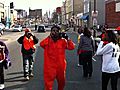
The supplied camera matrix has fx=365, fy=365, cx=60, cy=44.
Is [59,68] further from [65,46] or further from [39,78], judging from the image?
[39,78]

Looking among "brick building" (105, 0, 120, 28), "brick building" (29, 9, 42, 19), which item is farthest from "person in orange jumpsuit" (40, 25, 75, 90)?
"brick building" (29, 9, 42, 19)

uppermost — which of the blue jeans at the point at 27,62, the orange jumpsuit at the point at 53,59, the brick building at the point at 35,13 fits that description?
the brick building at the point at 35,13

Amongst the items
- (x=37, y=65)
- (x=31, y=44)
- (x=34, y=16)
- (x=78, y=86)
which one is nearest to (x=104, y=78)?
(x=78, y=86)

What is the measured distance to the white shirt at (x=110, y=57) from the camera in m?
7.30

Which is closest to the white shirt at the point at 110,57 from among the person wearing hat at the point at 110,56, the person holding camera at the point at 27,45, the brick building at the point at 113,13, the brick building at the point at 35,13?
the person wearing hat at the point at 110,56

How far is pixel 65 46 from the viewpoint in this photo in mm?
7520

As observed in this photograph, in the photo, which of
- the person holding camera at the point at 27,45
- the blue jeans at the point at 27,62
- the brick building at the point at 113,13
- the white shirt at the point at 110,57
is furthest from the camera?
the brick building at the point at 113,13

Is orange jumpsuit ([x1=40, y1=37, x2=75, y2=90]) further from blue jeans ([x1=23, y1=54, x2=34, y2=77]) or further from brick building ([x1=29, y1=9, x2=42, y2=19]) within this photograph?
brick building ([x1=29, y1=9, x2=42, y2=19])

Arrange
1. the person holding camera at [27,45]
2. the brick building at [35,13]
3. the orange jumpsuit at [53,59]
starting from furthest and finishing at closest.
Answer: the brick building at [35,13], the person holding camera at [27,45], the orange jumpsuit at [53,59]

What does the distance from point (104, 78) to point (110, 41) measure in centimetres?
76

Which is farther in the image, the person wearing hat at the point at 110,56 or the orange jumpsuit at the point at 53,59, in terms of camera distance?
the orange jumpsuit at the point at 53,59

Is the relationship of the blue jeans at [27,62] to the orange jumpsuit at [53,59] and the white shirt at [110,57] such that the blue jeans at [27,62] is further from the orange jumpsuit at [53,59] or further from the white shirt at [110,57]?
the white shirt at [110,57]

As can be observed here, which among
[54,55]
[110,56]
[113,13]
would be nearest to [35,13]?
[113,13]

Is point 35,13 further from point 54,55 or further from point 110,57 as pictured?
point 110,57
